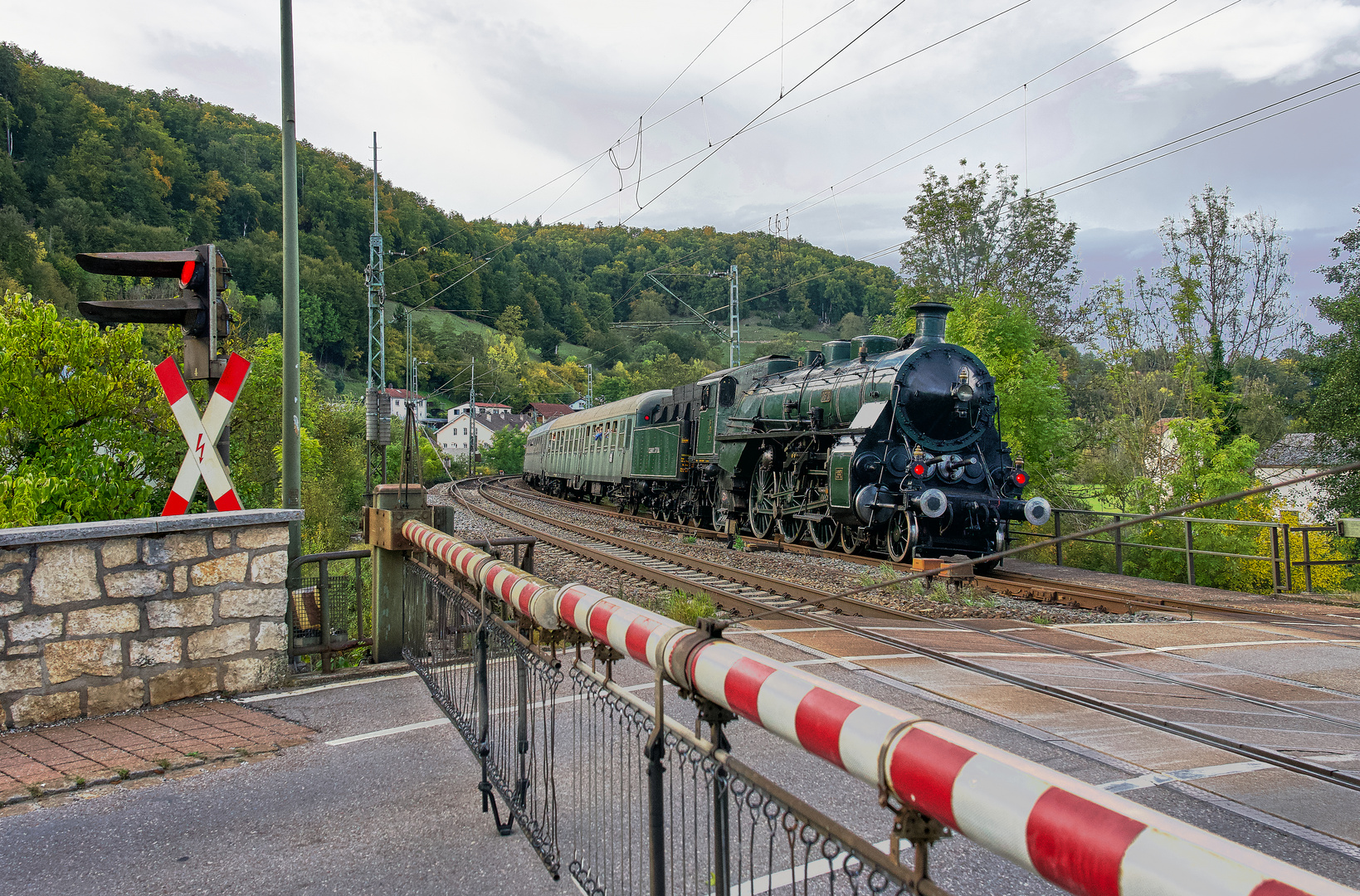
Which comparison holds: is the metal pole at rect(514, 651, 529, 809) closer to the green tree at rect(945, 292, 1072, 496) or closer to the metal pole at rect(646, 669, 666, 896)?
the metal pole at rect(646, 669, 666, 896)

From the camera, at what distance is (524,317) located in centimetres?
10069

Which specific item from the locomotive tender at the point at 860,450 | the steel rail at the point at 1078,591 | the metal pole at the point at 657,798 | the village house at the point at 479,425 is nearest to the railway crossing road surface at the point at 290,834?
the metal pole at the point at 657,798

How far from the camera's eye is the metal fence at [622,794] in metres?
1.76

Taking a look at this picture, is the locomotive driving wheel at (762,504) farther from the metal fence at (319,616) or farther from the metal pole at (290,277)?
the metal fence at (319,616)

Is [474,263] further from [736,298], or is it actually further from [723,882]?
[723,882]

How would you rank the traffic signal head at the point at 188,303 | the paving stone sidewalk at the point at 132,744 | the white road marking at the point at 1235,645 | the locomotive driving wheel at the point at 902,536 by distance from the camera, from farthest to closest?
1. the locomotive driving wheel at the point at 902,536
2. the white road marking at the point at 1235,645
3. the traffic signal head at the point at 188,303
4. the paving stone sidewalk at the point at 132,744

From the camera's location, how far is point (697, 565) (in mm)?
12195

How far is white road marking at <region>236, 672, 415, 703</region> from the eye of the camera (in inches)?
209

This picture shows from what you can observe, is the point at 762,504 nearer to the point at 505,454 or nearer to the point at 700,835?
the point at 700,835

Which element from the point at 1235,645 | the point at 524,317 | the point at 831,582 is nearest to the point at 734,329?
the point at 831,582

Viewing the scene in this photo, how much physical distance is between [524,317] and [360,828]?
330 ft

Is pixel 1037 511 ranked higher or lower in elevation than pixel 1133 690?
higher

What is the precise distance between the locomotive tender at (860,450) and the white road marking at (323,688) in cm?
802

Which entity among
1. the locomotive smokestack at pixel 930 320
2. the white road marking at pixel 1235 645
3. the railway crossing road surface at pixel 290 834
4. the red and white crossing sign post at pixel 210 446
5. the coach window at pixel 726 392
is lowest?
the white road marking at pixel 1235 645
